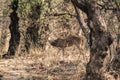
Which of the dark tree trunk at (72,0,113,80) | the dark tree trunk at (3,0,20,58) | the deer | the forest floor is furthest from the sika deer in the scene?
the dark tree trunk at (72,0,113,80)

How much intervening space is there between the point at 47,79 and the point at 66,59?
12.4 feet

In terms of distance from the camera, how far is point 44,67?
1373 cm

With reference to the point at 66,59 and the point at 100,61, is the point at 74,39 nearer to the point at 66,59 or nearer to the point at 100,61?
the point at 66,59

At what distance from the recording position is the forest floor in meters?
12.3

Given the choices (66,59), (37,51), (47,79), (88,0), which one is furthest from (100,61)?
(37,51)

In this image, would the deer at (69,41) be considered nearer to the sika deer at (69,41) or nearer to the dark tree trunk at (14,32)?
the sika deer at (69,41)

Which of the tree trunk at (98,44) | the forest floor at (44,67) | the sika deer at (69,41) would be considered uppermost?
the tree trunk at (98,44)

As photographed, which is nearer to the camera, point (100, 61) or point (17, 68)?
point (100, 61)

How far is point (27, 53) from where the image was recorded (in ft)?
58.0

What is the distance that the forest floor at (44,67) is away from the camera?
12266mm

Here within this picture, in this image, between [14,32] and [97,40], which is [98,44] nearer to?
[97,40]

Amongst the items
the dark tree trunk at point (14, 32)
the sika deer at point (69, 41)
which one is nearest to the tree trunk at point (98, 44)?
the sika deer at point (69, 41)

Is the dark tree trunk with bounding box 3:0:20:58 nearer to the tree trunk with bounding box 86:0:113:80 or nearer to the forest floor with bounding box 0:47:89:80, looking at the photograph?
the forest floor with bounding box 0:47:89:80

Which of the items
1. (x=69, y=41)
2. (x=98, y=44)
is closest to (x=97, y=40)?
(x=98, y=44)
